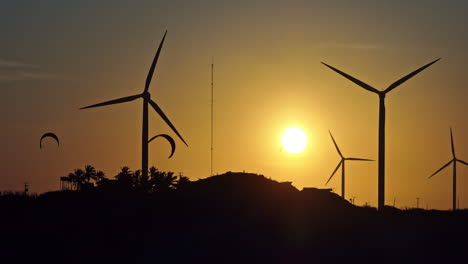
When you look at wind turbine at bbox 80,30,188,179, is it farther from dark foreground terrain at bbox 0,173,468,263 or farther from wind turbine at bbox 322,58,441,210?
wind turbine at bbox 322,58,441,210

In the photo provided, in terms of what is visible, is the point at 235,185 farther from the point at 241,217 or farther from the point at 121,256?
the point at 121,256

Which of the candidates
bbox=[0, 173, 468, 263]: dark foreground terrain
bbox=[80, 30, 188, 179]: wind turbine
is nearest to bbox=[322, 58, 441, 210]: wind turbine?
bbox=[0, 173, 468, 263]: dark foreground terrain

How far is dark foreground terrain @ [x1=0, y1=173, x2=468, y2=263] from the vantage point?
136000 millimetres

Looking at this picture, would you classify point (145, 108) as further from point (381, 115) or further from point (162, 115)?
point (381, 115)

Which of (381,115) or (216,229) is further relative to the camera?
(381,115)

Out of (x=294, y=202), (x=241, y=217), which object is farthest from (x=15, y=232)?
(x=294, y=202)

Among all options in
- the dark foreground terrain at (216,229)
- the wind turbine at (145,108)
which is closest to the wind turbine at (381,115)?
the dark foreground terrain at (216,229)

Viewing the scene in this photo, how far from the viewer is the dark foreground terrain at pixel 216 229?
136000 mm

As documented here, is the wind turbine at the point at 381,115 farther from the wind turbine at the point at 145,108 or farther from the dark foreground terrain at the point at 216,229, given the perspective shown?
the wind turbine at the point at 145,108

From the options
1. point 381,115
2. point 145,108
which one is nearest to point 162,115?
point 145,108

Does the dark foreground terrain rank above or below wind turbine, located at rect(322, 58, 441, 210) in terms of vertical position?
below

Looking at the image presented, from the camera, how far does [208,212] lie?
149625 millimetres

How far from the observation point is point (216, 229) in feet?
472

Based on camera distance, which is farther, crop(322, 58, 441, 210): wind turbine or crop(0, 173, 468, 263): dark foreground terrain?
crop(322, 58, 441, 210): wind turbine
